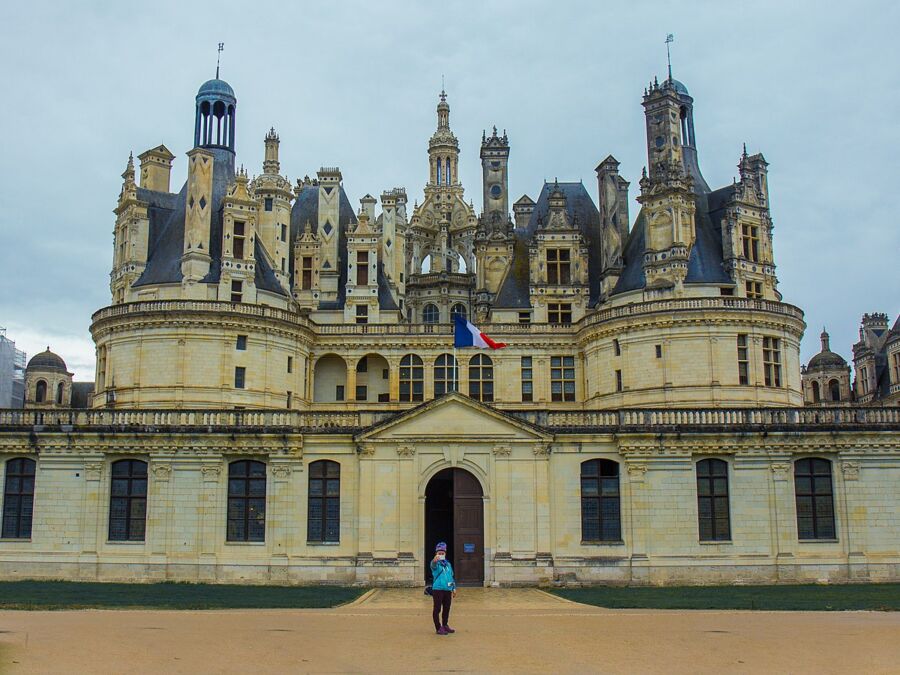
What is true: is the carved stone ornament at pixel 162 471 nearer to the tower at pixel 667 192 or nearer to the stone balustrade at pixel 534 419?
the stone balustrade at pixel 534 419

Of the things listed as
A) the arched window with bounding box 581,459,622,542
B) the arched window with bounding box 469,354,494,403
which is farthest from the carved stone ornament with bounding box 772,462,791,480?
the arched window with bounding box 469,354,494,403

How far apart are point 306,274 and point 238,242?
7436mm

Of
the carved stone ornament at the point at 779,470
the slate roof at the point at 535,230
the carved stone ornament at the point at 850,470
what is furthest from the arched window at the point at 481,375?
the carved stone ornament at the point at 850,470

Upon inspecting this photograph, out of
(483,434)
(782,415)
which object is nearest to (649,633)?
(483,434)

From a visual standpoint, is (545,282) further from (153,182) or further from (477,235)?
(153,182)

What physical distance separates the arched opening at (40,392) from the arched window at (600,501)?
67.4 metres

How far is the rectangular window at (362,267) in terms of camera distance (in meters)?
60.0

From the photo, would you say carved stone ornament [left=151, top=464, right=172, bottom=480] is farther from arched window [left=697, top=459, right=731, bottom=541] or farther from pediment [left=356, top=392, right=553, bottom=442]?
arched window [left=697, top=459, right=731, bottom=541]

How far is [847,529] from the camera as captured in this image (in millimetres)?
35406

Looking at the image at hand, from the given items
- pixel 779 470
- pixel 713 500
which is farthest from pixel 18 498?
pixel 779 470

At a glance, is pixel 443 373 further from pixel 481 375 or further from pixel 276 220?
pixel 276 220

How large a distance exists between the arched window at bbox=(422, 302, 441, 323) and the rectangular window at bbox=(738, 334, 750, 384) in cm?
2605

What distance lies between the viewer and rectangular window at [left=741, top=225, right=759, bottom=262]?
54562 mm

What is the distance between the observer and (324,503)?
35.7 m
